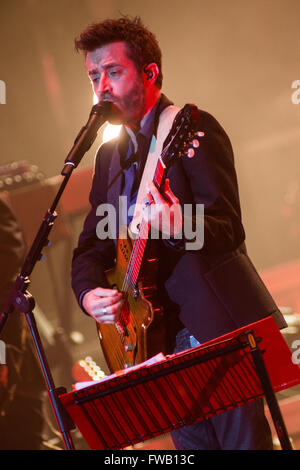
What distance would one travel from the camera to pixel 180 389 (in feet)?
5.32

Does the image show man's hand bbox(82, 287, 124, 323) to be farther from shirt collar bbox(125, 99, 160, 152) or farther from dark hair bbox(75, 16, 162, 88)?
dark hair bbox(75, 16, 162, 88)

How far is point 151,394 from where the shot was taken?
1607 mm

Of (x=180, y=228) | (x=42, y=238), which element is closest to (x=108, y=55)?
(x=42, y=238)

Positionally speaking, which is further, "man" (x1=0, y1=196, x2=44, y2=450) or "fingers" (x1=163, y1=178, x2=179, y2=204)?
"man" (x1=0, y1=196, x2=44, y2=450)

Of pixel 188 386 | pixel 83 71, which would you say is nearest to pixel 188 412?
pixel 188 386

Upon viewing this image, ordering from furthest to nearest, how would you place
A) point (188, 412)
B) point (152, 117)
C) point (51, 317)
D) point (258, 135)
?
point (258, 135), point (51, 317), point (152, 117), point (188, 412)

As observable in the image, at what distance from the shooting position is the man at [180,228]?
1.83 metres

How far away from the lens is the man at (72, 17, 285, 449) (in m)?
1.83

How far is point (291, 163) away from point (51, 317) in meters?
3.24

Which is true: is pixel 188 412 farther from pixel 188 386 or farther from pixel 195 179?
pixel 195 179

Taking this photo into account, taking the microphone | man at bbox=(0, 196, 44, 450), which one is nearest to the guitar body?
the microphone

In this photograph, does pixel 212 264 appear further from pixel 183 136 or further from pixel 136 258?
pixel 183 136

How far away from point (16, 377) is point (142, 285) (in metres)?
1.78

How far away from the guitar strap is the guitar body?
0.36 ft
